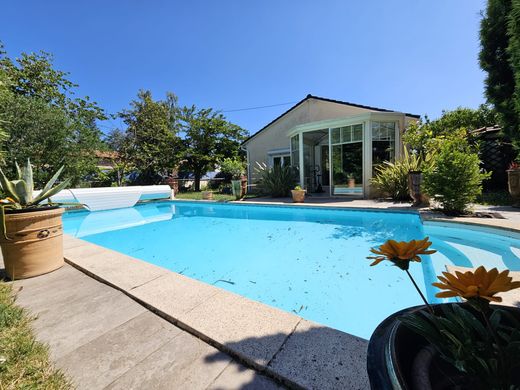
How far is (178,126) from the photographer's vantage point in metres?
19.5

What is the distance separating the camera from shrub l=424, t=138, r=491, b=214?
5.23 metres

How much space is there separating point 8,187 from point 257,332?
12.1 ft

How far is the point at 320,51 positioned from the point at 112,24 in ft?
32.6

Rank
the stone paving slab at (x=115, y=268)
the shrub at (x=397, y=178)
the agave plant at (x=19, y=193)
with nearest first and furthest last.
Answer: the stone paving slab at (x=115, y=268)
the agave plant at (x=19, y=193)
the shrub at (x=397, y=178)

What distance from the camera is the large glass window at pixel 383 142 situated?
9.08 metres

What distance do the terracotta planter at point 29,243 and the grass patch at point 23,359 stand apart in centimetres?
103

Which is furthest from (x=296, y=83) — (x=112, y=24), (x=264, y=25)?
(x=112, y=24)

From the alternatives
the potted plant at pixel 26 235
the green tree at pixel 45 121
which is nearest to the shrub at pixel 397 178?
the potted plant at pixel 26 235

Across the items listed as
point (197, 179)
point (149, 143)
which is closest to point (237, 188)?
point (197, 179)

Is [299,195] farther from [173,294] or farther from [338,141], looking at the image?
[173,294]

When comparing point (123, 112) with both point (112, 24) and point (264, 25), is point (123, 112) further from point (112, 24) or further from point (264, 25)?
point (264, 25)

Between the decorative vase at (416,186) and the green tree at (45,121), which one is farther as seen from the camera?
the green tree at (45,121)

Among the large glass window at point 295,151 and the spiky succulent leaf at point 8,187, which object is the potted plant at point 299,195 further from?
the spiky succulent leaf at point 8,187

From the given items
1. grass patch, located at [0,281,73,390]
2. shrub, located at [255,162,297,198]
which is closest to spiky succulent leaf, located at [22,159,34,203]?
grass patch, located at [0,281,73,390]
